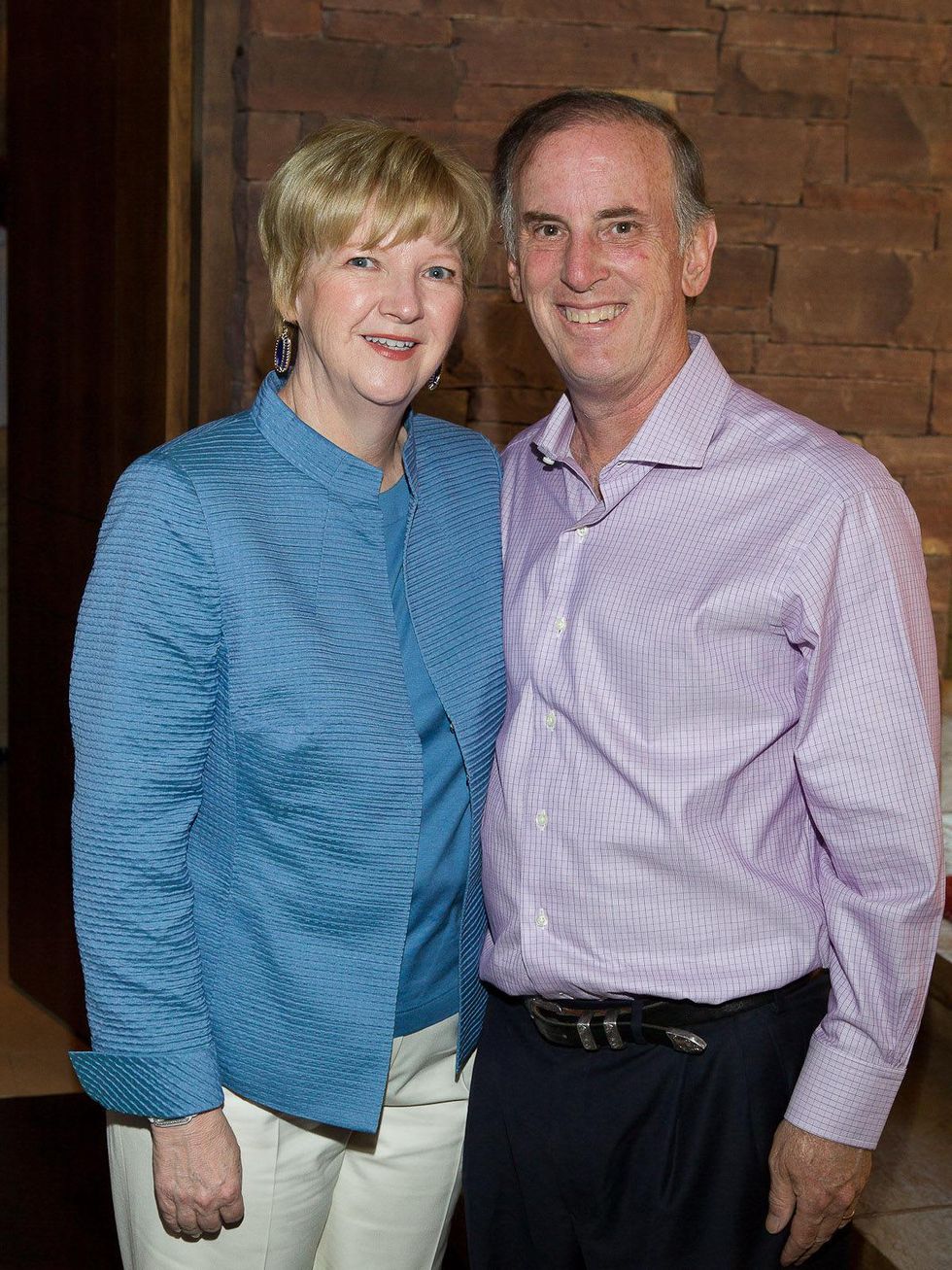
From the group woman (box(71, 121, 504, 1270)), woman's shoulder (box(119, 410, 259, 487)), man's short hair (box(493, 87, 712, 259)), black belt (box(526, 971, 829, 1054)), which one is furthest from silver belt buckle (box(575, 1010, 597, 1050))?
man's short hair (box(493, 87, 712, 259))

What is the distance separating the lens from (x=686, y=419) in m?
1.78

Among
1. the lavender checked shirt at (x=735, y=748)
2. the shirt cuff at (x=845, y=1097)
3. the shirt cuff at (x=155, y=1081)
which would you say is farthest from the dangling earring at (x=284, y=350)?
the shirt cuff at (x=845, y=1097)

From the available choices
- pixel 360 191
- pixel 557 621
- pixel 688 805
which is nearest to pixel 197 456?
pixel 360 191

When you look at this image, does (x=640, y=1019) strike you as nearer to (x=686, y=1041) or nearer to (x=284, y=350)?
(x=686, y=1041)

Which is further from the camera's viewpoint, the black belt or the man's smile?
the man's smile

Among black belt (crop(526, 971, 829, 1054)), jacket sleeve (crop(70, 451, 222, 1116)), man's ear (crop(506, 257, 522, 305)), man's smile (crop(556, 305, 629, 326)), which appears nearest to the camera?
jacket sleeve (crop(70, 451, 222, 1116))

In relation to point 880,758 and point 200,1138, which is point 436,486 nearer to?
point 880,758

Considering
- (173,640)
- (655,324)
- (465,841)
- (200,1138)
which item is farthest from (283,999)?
(655,324)

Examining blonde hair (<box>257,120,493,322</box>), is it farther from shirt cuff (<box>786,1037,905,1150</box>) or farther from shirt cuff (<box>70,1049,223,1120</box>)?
shirt cuff (<box>786,1037,905,1150</box>)

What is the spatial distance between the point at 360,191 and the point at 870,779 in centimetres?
89

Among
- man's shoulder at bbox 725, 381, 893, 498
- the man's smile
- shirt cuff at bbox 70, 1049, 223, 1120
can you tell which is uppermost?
the man's smile

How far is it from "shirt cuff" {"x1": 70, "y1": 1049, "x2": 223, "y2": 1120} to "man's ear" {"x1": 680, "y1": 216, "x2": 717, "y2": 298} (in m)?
1.13

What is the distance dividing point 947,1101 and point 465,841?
1414mm

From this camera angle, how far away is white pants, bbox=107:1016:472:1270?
5.75 ft
